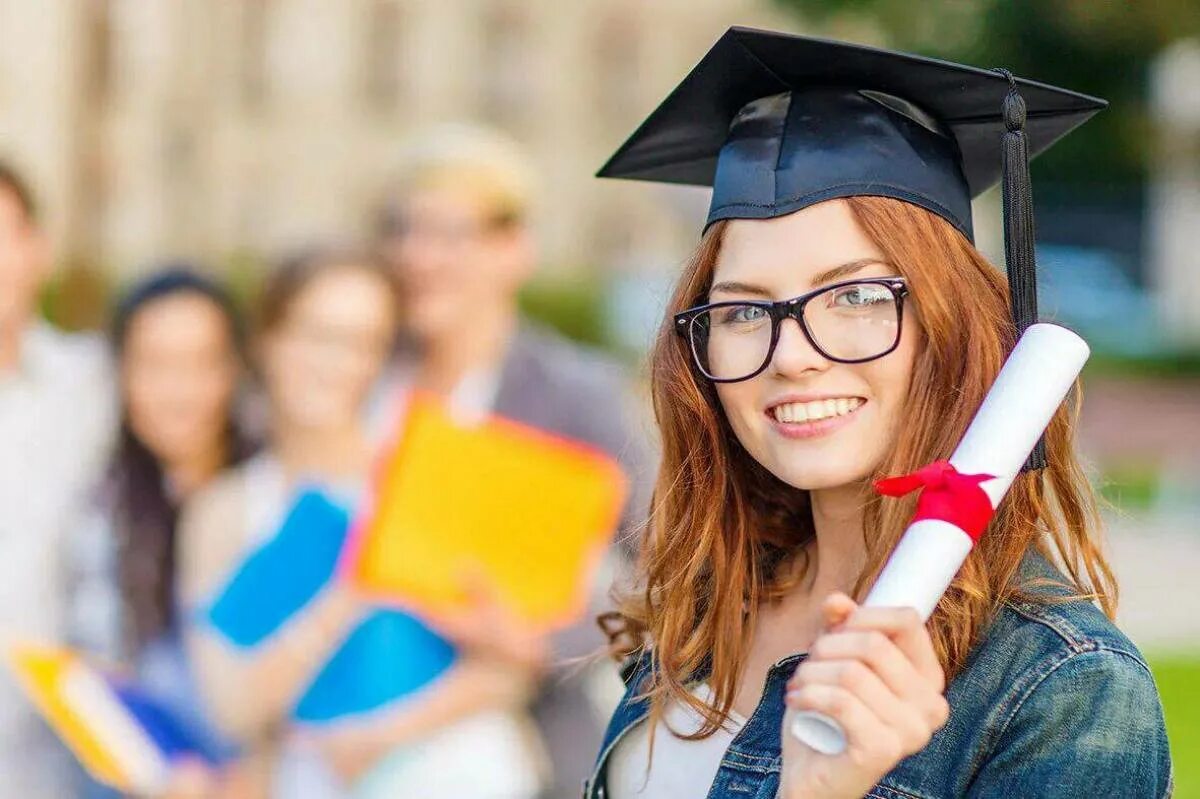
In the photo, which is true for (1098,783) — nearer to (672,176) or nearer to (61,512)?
(672,176)

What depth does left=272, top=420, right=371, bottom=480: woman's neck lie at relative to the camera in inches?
161

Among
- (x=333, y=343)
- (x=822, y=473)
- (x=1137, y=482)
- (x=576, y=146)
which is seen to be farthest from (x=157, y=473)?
(x=576, y=146)

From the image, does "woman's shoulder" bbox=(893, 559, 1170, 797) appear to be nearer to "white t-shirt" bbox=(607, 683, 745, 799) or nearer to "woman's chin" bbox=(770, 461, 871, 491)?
"woman's chin" bbox=(770, 461, 871, 491)

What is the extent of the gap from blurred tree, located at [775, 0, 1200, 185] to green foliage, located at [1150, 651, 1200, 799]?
7.72 metres

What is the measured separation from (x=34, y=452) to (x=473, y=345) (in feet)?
3.89

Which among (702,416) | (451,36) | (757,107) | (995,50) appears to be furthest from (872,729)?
(451,36)

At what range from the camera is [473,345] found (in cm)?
411

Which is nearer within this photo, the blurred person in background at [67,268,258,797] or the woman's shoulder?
the woman's shoulder

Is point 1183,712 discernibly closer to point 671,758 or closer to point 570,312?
point 671,758

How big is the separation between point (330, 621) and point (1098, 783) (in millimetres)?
2750

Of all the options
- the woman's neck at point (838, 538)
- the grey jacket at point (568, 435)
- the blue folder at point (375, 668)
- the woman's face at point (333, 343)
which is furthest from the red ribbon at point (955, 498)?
the woman's face at point (333, 343)

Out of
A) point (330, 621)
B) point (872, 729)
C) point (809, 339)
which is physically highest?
point (809, 339)

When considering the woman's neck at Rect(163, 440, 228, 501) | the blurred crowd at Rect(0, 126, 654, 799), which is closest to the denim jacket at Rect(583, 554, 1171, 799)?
the blurred crowd at Rect(0, 126, 654, 799)

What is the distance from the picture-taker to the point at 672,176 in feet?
7.03
